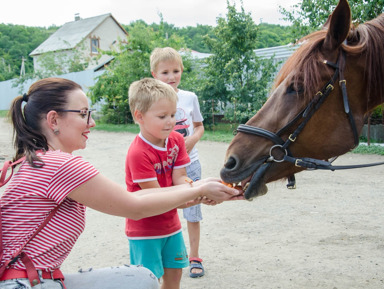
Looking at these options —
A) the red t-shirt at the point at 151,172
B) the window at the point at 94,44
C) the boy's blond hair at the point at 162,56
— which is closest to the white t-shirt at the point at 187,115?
the boy's blond hair at the point at 162,56

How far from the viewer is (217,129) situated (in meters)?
15.6

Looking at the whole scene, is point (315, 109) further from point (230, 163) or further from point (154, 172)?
point (154, 172)

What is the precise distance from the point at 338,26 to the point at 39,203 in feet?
6.24

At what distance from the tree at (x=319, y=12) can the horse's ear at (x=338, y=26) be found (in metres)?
7.41

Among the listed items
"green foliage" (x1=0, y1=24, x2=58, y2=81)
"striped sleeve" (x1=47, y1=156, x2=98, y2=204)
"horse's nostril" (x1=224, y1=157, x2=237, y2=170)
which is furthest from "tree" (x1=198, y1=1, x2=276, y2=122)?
"green foliage" (x1=0, y1=24, x2=58, y2=81)

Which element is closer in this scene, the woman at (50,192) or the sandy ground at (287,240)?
the woman at (50,192)

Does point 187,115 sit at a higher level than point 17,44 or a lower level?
lower

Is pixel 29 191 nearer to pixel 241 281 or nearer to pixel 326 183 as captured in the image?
pixel 241 281

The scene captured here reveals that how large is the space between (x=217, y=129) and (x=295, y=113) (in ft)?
43.6

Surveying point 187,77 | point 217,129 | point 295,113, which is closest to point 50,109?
point 295,113

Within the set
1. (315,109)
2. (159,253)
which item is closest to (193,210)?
(159,253)

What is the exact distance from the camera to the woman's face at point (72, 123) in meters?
1.94

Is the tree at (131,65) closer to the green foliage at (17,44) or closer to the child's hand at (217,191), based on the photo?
the child's hand at (217,191)

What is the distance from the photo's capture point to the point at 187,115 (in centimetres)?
355
